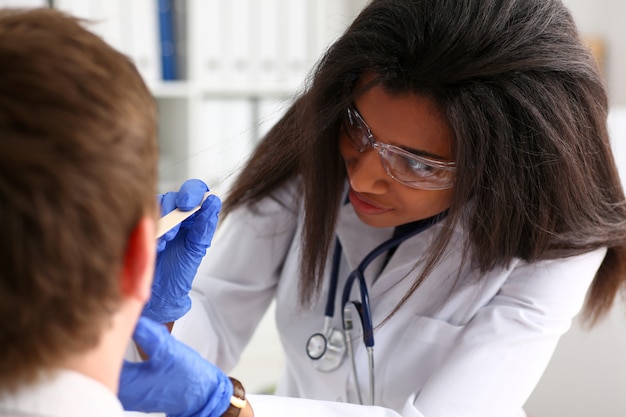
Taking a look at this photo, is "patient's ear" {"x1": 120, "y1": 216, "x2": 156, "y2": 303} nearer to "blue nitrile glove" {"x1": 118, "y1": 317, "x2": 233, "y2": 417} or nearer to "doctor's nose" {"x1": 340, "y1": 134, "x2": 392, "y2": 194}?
"blue nitrile glove" {"x1": 118, "y1": 317, "x2": 233, "y2": 417}

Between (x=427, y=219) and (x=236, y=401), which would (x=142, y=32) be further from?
(x=236, y=401)

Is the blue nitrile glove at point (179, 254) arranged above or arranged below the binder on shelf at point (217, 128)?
above

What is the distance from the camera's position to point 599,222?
121cm

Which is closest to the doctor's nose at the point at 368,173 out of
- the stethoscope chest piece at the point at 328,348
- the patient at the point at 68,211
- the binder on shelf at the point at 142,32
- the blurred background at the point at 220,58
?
the stethoscope chest piece at the point at 328,348

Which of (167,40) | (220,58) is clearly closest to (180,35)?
(167,40)

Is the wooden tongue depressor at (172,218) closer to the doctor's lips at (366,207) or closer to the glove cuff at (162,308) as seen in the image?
the glove cuff at (162,308)

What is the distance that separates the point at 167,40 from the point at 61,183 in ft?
6.73

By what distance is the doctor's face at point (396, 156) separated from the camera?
106 centimetres

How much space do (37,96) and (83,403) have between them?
0.87 ft

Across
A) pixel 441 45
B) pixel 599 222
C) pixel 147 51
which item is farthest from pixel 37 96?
pixel 147 51

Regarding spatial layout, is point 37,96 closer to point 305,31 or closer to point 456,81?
point 456,81

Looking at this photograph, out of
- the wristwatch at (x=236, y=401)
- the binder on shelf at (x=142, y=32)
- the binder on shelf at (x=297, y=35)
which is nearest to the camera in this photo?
the wristwatch at (x=236, y=401)

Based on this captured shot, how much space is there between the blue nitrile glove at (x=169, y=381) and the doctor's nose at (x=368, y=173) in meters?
0.37

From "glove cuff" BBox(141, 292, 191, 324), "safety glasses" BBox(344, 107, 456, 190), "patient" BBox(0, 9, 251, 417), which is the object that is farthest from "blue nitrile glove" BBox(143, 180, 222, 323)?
"patient" BBox(0, 9, 251, 417)
